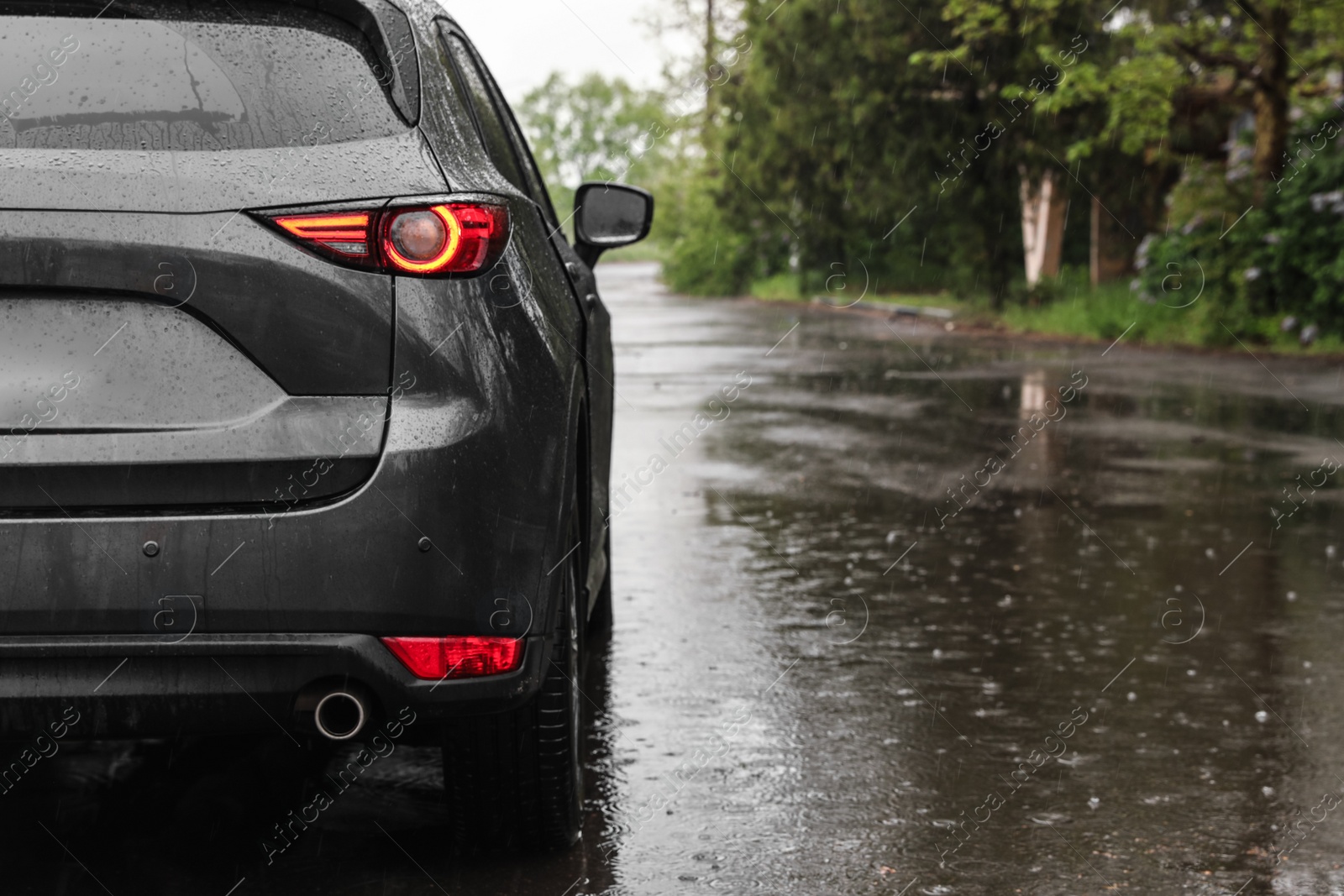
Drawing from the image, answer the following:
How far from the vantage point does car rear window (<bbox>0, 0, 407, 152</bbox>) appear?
2.88 m

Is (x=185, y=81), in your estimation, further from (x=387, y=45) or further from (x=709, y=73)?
(x=709, y=73)

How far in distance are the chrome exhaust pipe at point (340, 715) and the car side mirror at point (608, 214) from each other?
2.24m

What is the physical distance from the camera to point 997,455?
1048 cm

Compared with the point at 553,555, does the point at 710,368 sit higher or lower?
lower

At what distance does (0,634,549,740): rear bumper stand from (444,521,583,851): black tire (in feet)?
1.45

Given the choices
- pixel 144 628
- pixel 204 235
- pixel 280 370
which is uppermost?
pixel 204 235

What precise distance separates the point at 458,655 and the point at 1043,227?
2615cm

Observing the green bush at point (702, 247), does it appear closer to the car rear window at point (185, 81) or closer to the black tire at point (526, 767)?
the black tire at point (526, 767)

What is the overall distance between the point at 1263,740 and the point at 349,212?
3.00 meters

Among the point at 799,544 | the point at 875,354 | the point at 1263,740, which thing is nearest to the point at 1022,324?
the point at 875,354

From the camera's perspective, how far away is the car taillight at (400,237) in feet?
9.32

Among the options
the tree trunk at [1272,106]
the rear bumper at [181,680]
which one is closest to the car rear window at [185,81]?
the rear bumper at [181,680]

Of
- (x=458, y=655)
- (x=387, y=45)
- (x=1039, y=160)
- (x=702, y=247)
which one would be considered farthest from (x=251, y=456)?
(x=702, y=247)

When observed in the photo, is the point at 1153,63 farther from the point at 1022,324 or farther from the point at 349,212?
the point at 349,212
